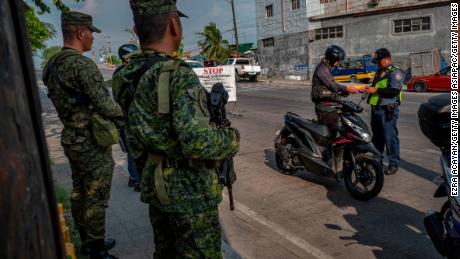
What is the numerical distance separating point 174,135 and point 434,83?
17.5 metres

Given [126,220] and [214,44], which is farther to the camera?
[214,44]

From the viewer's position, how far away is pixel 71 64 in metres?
2.95

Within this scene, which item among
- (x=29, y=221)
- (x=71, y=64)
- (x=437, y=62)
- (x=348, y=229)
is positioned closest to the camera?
(x=29, y=221)

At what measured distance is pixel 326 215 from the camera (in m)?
4.11

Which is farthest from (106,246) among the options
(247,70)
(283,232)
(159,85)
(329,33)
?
(329,33)

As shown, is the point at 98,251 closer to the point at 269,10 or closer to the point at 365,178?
the point at 365,178

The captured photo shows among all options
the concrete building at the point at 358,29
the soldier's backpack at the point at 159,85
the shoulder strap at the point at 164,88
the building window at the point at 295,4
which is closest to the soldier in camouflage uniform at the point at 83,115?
the soldier's backpack at the point at 159,85

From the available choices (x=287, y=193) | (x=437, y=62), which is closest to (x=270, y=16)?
(x=437, y=62)

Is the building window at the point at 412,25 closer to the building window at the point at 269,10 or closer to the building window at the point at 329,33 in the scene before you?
the building window at the point at 329,33

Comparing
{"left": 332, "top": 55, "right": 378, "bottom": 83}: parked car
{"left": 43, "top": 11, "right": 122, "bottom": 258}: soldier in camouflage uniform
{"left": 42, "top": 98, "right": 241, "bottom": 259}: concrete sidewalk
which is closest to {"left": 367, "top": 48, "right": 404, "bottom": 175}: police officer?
{"left": 42, "top": 98, "right": 241, "bottom": 259}: concrete sidewalk

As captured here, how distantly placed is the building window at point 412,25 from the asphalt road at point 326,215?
18.7m

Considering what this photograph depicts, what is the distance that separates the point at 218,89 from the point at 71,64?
4.67 feet

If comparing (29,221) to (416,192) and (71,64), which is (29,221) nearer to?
(71,64)

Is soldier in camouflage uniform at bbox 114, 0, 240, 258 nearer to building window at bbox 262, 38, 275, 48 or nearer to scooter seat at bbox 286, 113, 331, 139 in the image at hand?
scooter seat at bbox 286, 113, 331, 139
